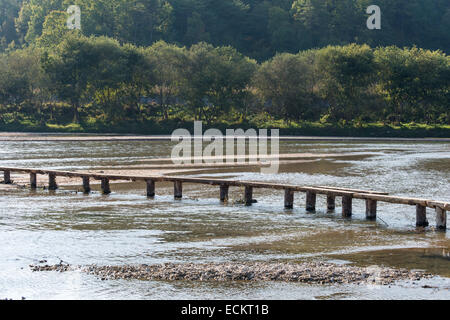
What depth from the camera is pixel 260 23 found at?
132 metres

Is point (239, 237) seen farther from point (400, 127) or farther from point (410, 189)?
point (400, 127)

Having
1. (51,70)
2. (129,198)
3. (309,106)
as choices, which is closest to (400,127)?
(309,106)

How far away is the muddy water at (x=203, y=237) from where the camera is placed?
1506 centimetres

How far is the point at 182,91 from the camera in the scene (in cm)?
8062

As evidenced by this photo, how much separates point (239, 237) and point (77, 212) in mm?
7453

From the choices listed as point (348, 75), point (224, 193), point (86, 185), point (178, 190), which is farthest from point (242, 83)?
point (224, 193)

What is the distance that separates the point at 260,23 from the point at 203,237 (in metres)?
115

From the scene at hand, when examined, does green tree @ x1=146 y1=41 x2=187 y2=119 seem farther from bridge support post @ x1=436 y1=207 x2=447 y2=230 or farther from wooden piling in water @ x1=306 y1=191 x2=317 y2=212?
bridge support post @ x1=436 y1=207 x2=447 y2=230

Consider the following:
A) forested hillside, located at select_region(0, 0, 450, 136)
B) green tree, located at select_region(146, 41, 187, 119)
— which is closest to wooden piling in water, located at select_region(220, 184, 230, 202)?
forested hillside, located at select_region(0, 0, 450, 136)

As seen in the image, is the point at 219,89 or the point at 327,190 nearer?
the point at 327,190

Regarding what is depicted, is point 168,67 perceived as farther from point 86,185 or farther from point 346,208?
point 346,208

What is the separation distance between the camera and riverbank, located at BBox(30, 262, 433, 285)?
15.8 meters

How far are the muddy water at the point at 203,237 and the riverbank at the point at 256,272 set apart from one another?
1.30 ft
